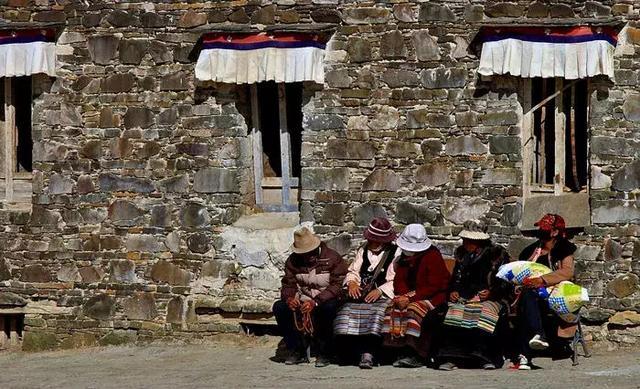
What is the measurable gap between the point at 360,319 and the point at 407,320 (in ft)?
1.41

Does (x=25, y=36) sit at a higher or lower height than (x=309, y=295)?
higher

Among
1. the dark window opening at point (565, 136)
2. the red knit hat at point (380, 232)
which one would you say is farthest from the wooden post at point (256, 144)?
the dark window opening at point (565, 136)

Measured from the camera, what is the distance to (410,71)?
13273 mm

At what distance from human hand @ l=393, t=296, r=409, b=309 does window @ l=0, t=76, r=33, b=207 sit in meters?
4.64

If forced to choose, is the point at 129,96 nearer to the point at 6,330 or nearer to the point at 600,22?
the point at 6,330

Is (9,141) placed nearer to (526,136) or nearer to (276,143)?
(276,143)

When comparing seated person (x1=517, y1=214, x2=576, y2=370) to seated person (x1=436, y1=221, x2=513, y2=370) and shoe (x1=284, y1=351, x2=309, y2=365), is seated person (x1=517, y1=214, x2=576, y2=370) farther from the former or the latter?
shoe (x1=284, y1=351, x2=309, y2=365)

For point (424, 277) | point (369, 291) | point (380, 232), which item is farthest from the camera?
point (380, 232)

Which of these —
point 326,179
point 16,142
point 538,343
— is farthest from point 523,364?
point 16,142

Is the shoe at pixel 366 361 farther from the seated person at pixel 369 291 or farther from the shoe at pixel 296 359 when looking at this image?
the shoe at pixel 296 359

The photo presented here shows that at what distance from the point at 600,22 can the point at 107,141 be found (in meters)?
5.08

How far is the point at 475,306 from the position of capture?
1188cm

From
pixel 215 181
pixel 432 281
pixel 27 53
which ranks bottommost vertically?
pixel 432 281

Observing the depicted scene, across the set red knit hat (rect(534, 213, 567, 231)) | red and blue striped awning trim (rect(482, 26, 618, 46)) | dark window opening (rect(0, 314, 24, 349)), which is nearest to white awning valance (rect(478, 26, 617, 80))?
red and blue striped awning trim (rect(482, 26, 618, 46))
